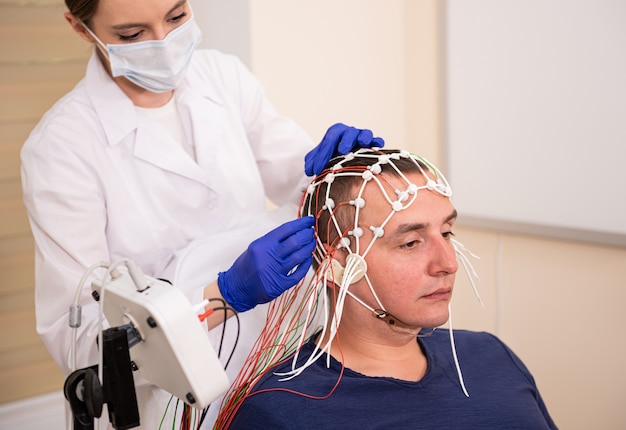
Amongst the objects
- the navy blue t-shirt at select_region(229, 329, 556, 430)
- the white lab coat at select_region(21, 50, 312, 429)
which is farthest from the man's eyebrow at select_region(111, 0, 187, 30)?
the navy blue t-shirt at select_region(229, 329, 556, 430)

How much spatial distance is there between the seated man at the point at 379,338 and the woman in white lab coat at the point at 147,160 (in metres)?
0.12

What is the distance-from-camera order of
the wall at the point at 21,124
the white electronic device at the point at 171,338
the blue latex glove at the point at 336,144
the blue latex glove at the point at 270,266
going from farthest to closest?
the wall at the point at 21,124, the blue latex glove at the point at 336,144, the blue latex glove at the point at 270,266, the white electronic device at the point at 171,338

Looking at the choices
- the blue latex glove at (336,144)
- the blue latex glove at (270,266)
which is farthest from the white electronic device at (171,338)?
the blue latex glove at (336,144)

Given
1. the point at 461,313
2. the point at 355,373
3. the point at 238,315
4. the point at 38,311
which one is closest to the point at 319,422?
the point at 355,373

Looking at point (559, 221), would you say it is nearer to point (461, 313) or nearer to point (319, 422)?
point (461, 313)

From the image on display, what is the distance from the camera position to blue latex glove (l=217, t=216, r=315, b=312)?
1.32 m

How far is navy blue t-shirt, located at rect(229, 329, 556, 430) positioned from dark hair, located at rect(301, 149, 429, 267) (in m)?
0.25

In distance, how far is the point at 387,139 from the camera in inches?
104

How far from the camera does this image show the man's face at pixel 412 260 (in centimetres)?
141

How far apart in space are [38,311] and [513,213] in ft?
A: 4.70

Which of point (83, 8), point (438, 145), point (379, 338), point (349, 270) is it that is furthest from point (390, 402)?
point (438, 145)

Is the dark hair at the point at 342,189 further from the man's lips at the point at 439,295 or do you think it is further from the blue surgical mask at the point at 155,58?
the blue surgical mask at the point at 155,58

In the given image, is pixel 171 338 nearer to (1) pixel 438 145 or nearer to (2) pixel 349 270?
(2) pixel 349 270

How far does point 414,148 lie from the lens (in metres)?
2.64
